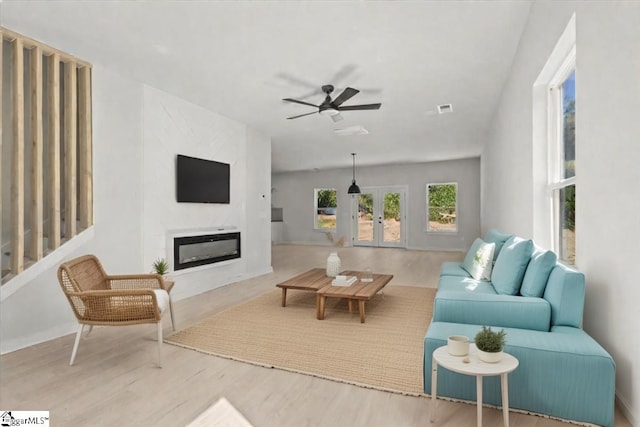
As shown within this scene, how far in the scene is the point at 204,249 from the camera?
5.06 meters

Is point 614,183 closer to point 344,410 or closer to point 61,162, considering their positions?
point 344,410

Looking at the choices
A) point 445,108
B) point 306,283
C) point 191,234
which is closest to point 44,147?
point 191,234

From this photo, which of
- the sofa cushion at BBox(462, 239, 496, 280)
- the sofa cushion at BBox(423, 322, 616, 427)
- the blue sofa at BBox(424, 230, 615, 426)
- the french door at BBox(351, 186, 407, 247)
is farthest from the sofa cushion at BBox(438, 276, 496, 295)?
the french door at BBox(351, 186, 407, 247)

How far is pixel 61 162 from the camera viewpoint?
3.58m

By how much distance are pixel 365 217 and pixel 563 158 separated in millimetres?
8804

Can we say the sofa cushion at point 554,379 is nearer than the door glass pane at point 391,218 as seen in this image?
Yes

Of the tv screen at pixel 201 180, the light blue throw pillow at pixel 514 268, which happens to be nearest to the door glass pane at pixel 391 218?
the tv screen at pixel 201 180

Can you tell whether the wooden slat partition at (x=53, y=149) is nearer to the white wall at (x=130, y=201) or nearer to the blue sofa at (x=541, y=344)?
the white wall at (x=130, y=201)

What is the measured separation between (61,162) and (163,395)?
271cm

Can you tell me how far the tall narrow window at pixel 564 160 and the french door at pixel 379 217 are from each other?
7954 millimetres

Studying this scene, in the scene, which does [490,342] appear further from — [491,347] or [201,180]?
[201,180]

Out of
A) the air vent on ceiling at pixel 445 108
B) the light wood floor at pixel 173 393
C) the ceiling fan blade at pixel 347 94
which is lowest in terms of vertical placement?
the light wood floor at pixel 173 393

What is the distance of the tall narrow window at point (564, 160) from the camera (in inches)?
106

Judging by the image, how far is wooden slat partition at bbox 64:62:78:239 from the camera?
11.3 feet
